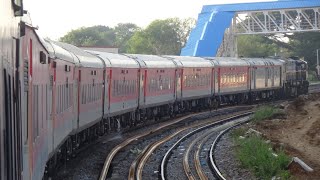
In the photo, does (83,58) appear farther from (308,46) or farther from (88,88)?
(308,46)

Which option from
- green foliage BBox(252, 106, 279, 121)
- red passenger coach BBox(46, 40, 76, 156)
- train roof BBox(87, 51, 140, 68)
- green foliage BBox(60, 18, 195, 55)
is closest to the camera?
red passenger coach BBox(46, 40, 76, 156)

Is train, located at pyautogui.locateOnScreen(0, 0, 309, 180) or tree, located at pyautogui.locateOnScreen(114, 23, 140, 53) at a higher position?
tree, located at pyautogui.locateOnScreen(114, 23, 140, 53)

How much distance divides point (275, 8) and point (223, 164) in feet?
150

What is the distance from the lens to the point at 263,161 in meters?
14.7

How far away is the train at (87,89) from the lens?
11.0 feet

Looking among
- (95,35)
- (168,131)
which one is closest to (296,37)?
(95,35)

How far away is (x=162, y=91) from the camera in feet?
96.9

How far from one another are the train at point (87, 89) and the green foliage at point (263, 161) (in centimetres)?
466

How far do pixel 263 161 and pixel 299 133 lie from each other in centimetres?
746

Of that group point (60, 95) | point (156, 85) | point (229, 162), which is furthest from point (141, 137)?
point (60, 95)

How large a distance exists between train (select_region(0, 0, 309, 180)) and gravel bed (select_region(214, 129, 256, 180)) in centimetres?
406

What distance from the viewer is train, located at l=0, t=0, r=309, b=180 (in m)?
3.36

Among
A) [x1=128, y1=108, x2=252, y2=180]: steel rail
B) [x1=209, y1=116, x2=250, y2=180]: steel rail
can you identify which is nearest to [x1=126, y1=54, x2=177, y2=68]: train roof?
[x1=209, y1=116, x2=250, y2=180]: steel rail

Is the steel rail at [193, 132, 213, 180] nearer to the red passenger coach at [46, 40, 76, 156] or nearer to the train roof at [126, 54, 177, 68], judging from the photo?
the red passenger coach at [46, 40, 76, 156]
